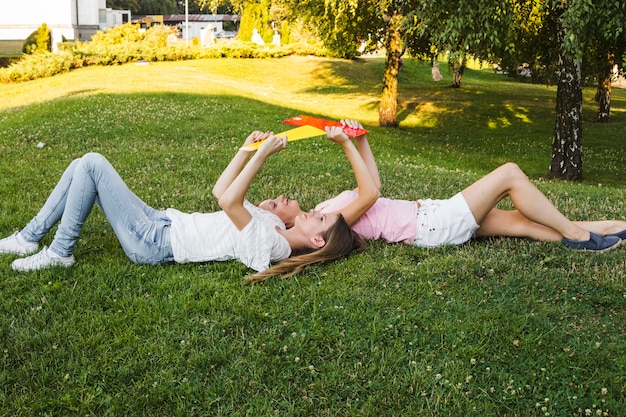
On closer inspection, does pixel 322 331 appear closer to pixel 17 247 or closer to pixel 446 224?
pixel 446 224

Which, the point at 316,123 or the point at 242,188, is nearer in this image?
the point at 242,188

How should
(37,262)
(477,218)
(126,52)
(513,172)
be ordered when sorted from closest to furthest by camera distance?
(37,262), (513,172), (477,218), (126,52)

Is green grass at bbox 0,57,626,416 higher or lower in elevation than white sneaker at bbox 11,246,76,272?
lower

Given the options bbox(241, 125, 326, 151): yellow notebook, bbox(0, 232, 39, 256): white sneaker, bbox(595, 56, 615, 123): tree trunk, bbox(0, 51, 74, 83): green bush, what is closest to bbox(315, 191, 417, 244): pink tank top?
bbox(241, 125, 326, 151): yellow notebook

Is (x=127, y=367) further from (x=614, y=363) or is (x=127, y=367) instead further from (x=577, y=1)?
(x=577, y=1)

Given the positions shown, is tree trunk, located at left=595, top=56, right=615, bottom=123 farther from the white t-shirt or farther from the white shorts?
the white t-shirt

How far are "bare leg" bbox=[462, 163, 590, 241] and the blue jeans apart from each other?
2.90m

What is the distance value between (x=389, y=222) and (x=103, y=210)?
8.85 feet

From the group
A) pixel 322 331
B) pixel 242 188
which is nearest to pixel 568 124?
pixel 242 188

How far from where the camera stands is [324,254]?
212 inches

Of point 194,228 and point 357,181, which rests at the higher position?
point 357,181

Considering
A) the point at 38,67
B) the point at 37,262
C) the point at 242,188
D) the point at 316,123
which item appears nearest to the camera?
the point at 242,188

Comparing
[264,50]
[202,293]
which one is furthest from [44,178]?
[264,50]

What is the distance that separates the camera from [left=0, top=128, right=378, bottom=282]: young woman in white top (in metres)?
5.20
